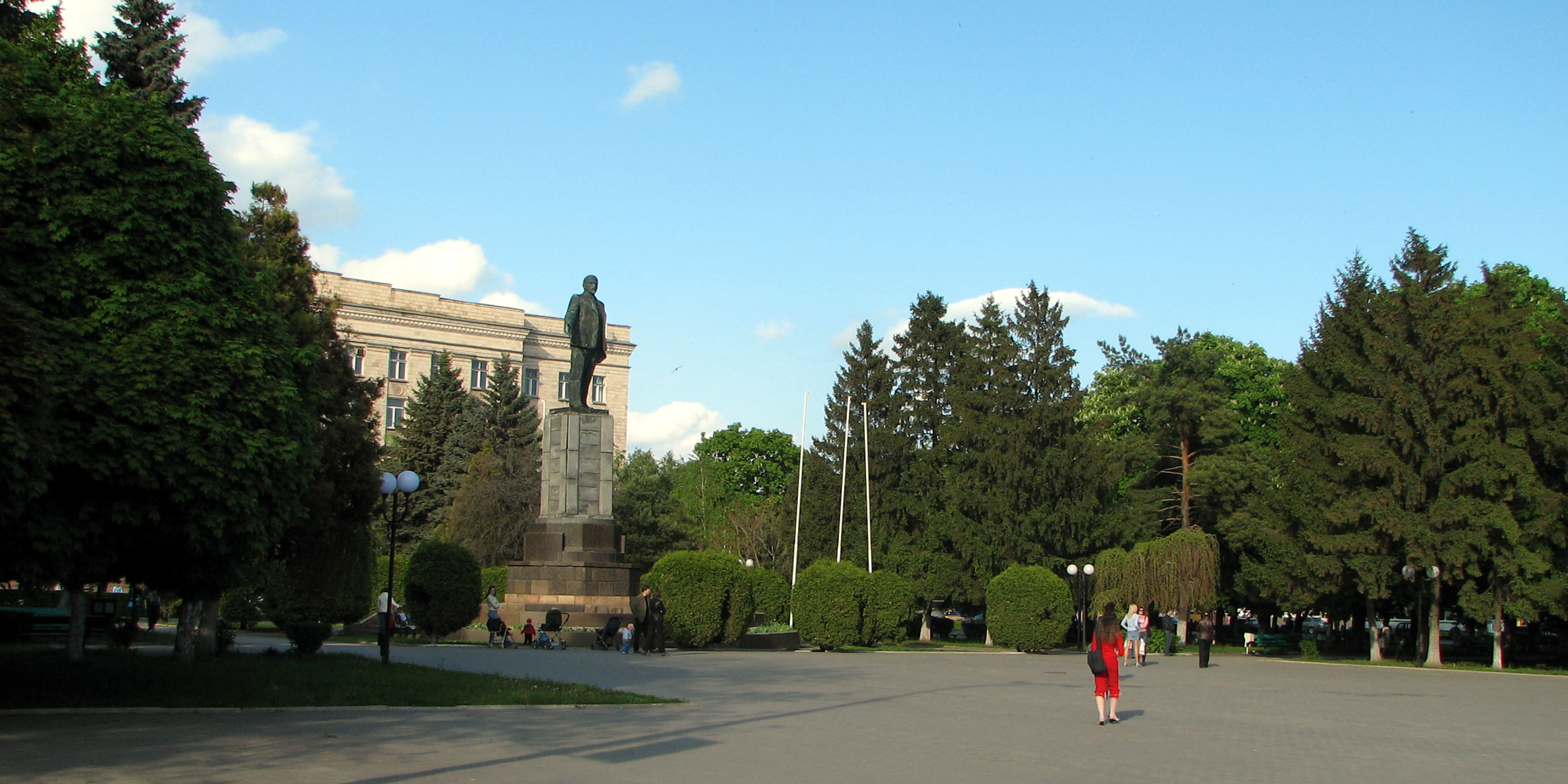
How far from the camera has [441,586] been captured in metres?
27.4

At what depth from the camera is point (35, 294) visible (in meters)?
11.7

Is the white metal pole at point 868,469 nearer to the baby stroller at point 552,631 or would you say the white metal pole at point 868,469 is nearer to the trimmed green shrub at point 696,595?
the trimmed green shrub at point 696,595

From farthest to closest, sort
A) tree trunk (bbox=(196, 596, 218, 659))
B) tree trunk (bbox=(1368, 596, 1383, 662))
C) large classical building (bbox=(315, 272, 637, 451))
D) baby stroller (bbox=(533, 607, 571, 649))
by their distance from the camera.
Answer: large classical building (bbox=(315, 272, 637, 451))
tree trunk (bbox=(1368, 596, 1383, 662))
baby stroller (bbox=(533, 607, 571, 649))
tree trunk (bbox=(196, 596, 218, 659))

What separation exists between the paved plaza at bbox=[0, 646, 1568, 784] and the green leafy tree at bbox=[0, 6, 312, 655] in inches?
67.8

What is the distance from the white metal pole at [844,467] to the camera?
170 ft

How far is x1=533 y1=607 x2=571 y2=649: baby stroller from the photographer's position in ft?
85.7

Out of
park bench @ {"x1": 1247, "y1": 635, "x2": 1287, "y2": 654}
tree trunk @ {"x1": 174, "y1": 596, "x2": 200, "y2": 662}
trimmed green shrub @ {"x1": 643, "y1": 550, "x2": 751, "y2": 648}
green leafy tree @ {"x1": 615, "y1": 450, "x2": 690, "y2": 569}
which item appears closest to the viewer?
tree trunk @ {"x1": 174, "y1": 596, "x2": 200, "y2": 662}

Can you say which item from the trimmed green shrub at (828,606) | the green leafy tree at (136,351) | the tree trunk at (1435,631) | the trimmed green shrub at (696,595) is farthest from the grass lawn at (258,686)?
the tree trunk at (1435,631)

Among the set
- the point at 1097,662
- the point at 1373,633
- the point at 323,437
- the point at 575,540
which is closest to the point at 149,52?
the point at 323,437

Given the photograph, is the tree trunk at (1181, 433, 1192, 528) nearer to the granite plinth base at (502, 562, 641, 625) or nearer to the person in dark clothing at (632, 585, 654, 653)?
the granite plinth base at (502, 562, 641, 625)

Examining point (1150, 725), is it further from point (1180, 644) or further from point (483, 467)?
point (483, 467)

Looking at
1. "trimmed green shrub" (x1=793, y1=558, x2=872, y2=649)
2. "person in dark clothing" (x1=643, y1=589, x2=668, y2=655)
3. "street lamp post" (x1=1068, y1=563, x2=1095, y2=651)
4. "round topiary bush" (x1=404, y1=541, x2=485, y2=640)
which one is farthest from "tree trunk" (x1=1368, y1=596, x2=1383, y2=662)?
"round topiary bush" (x1=404, y1=541, x2=485, y2=640)

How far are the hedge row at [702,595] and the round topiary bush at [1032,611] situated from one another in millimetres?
9811

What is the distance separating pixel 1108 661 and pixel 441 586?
690 inches
